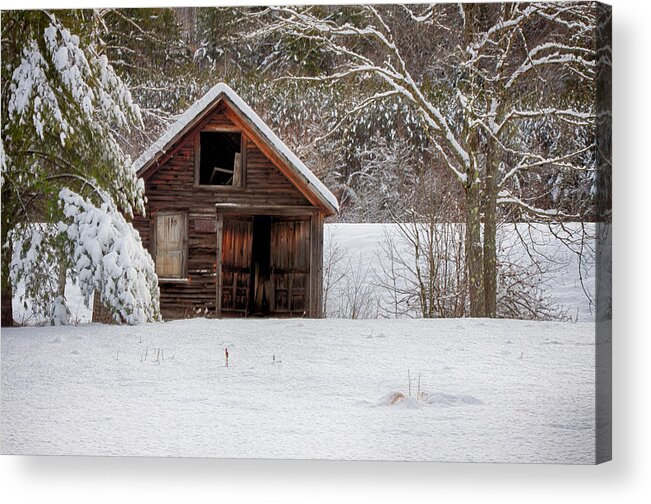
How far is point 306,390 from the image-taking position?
674 centimetres

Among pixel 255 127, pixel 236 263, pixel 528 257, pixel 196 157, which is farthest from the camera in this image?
pixel 196 157

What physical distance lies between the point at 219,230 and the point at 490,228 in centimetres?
202

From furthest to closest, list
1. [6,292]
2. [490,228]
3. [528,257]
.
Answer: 1. [6,292]
2. [490,228]
3. [528,257]

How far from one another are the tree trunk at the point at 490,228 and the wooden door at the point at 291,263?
129 centimetres

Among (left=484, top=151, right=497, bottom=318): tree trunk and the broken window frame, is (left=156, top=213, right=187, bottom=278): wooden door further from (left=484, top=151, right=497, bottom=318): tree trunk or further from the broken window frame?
(left=484, top=151, right=497, bottom=318): tree trunk

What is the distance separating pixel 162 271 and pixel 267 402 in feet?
4.38

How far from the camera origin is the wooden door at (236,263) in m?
7.18

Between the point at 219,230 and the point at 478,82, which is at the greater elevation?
the point at 478,82

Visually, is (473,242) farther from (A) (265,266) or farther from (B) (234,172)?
(B) (234,172)

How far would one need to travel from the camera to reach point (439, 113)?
6.94 m

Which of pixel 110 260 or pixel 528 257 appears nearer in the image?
pixel 528 257

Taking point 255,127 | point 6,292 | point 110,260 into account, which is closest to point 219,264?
point 110,260

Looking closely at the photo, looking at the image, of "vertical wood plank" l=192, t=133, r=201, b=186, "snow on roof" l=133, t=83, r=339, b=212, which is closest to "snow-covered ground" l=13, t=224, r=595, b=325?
"snow on roof" l=133, t=83, r=339, b=212

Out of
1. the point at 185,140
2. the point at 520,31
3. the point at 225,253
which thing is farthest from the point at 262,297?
the point at 520,31
